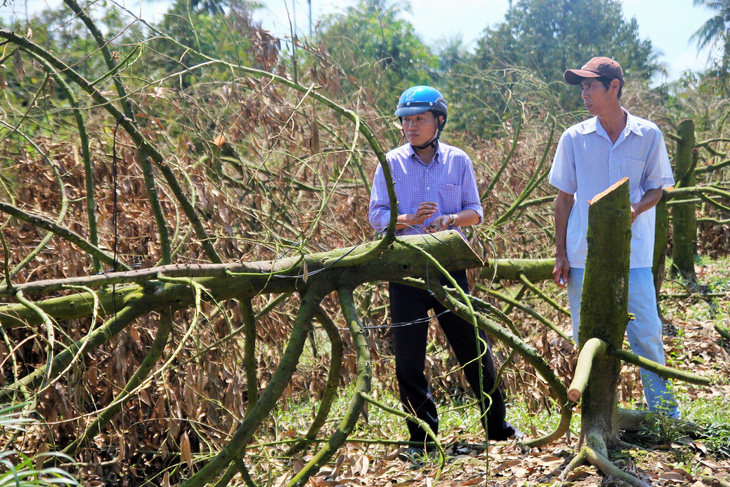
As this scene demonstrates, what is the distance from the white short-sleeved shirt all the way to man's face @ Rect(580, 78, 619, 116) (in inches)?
3.6

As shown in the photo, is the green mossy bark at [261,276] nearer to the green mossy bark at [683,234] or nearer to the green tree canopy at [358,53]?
the green tree canopy at [358,53]

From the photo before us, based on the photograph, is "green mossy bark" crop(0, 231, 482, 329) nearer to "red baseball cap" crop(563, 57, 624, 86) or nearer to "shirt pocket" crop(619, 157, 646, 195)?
"shirt pocket" crop(619, 157, 646, 195)

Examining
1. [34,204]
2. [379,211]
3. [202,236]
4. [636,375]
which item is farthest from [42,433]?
[636,375]

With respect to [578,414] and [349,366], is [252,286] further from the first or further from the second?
[578,414]

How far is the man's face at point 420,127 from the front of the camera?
3770mm

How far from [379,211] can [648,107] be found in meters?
7.77

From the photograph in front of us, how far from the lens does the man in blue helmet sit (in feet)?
12.2

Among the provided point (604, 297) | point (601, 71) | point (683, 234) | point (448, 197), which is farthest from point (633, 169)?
point (683, 234)

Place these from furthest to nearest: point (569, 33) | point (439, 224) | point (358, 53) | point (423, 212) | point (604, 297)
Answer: point (569, 33) → point (358, 53) → point (439, 224) → point (423, 212) → point (604, 297)

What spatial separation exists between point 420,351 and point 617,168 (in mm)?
1422

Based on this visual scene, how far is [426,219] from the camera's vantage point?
3.73m

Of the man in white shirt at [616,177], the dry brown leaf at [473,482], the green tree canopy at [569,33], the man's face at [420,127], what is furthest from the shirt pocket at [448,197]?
the green tree canopy at [569,33]

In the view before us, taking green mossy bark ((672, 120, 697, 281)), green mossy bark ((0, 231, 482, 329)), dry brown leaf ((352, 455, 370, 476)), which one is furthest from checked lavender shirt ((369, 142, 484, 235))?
green mossy bark ((672, 120, 697, 281))

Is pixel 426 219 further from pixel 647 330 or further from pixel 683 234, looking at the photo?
pixel 683 234
